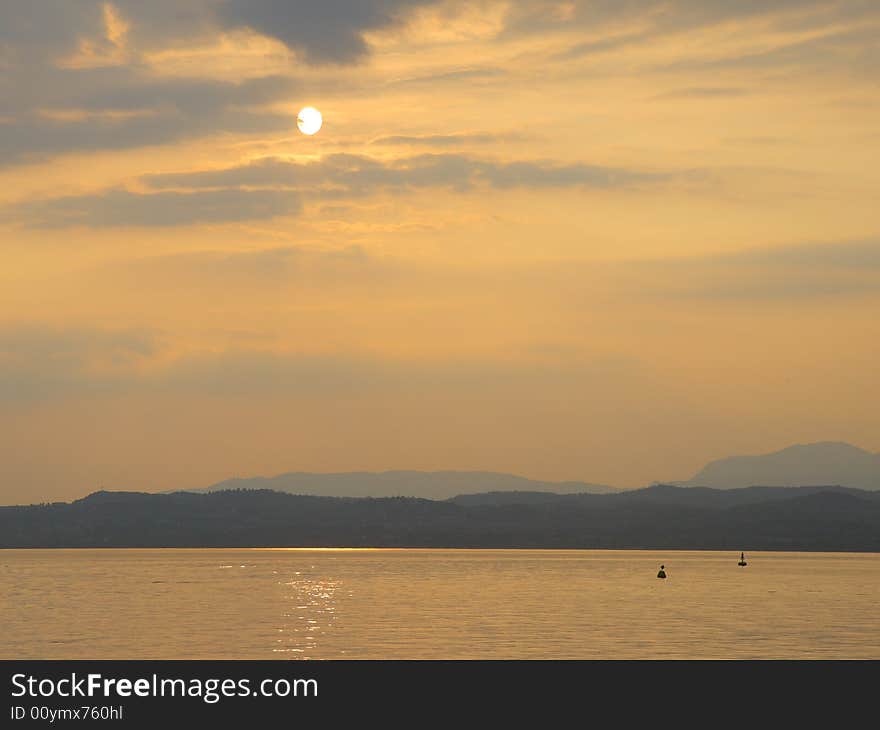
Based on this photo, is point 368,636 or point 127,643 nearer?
point 127,643

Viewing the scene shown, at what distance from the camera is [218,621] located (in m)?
128

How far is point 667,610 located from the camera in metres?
146

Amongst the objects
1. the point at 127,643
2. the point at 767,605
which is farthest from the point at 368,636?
the point at 767,605
